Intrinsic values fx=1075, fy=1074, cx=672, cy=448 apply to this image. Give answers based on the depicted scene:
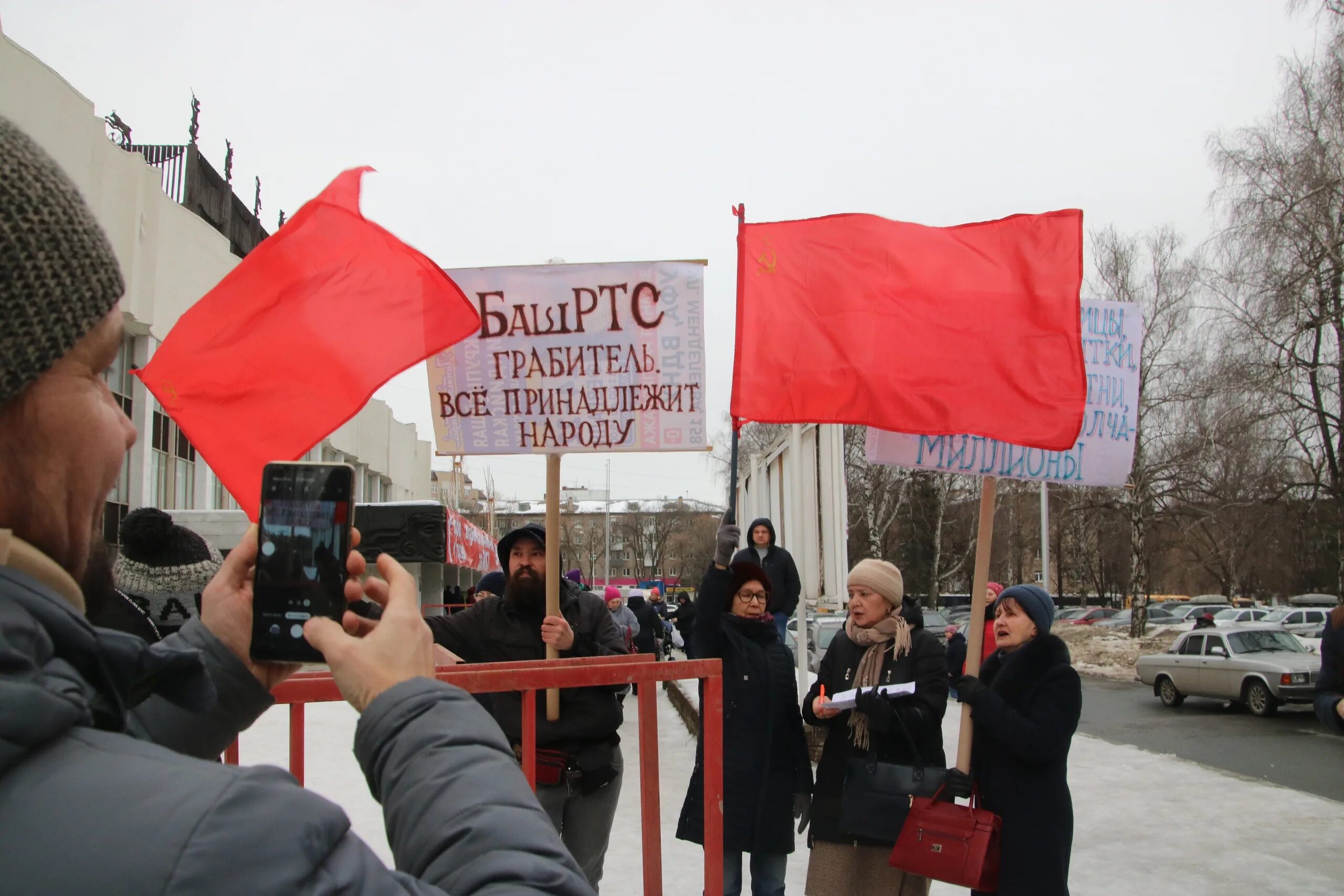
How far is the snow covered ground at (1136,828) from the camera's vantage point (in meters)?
6.20

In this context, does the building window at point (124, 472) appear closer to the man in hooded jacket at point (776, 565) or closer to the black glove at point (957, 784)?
the man in hooded jacket at point (776, 565)

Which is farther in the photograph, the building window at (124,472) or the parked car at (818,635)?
the parked car at (818,635)

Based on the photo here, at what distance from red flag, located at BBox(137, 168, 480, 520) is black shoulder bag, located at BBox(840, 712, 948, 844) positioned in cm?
268

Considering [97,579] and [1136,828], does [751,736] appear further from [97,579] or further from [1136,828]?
[97,579]

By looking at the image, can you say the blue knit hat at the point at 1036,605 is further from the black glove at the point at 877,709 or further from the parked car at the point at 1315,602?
the parked car at the point at 1315,602

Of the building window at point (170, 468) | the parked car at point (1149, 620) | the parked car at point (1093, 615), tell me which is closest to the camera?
the building window at point (170, 468)

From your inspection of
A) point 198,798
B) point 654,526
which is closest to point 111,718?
point 198,798

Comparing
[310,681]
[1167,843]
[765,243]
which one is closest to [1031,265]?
[765,243]

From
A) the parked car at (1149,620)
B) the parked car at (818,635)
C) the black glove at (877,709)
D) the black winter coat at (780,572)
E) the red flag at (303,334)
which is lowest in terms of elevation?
the parked car at (1149,620)

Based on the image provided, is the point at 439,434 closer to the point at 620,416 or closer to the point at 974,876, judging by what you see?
the point at 620,416

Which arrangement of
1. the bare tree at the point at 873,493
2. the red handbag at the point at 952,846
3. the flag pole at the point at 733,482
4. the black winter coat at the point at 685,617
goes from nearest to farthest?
the red handbag at the point at 952,846
the flag pole at the point at 733,482
the black winter coat at the point at 685,617
the bare tree at the point at 873,493

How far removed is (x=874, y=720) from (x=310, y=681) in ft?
8.75

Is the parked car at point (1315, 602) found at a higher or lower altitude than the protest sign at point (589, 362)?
lower

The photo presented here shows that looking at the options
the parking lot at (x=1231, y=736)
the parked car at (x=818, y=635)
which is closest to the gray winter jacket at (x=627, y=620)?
the parked car at (x=818, y=635)
